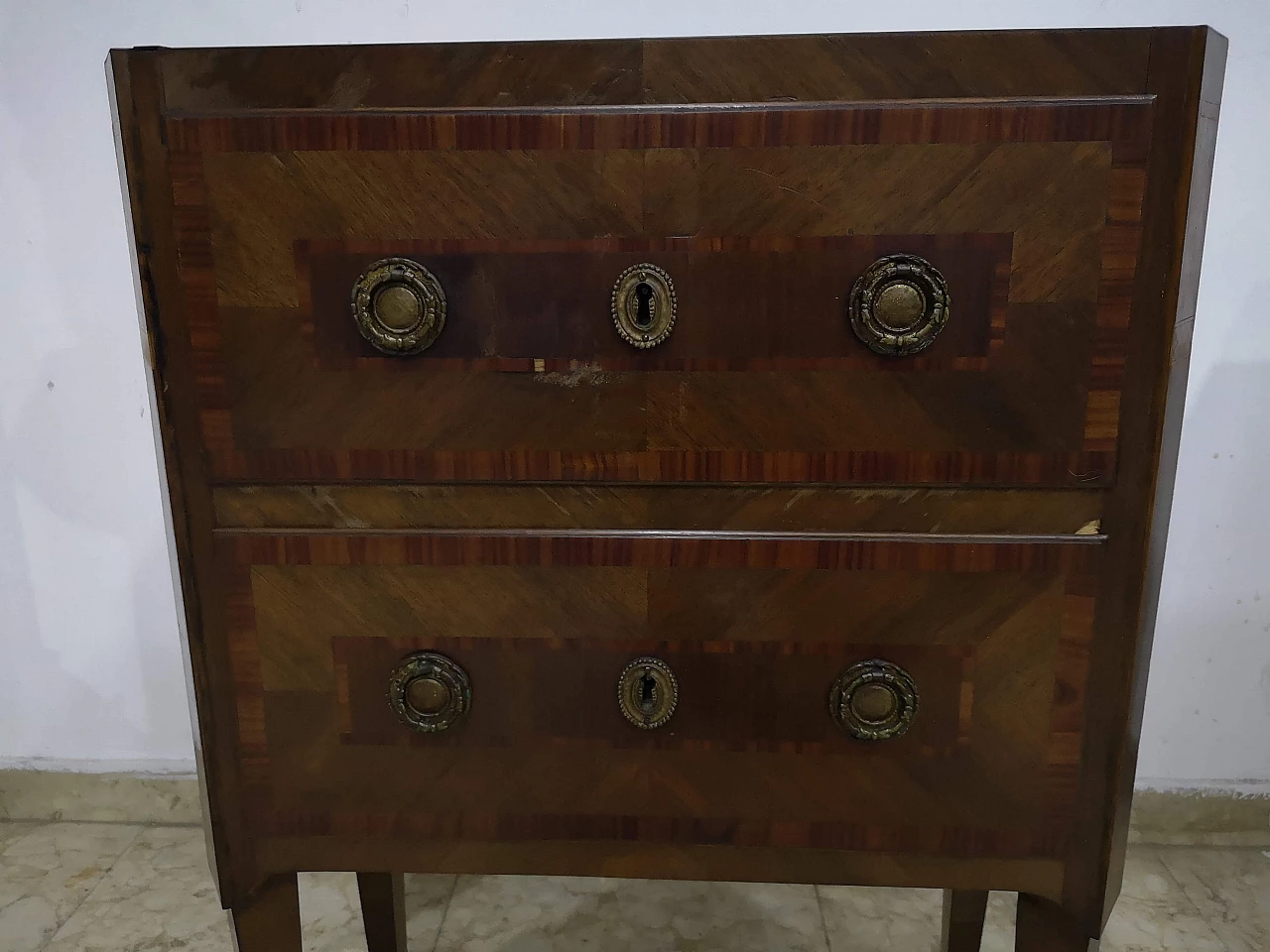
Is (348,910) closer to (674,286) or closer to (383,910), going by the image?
(383,910)

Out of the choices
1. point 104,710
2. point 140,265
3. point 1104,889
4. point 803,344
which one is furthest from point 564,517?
point 104,710

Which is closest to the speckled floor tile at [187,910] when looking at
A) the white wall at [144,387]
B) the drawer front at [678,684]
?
the white wall at [144,387]

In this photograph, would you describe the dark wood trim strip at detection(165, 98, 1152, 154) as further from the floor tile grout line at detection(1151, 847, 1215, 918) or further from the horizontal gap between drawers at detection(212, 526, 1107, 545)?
the floor tile grout line at detection(1151, 847, 1215, 918)

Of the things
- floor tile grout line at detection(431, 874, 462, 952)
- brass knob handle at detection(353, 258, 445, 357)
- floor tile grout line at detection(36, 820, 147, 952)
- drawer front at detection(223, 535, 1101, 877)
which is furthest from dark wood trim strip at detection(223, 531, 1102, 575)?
floor tile grout line at detection(36, 820, 147, 952)

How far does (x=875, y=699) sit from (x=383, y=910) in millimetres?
687

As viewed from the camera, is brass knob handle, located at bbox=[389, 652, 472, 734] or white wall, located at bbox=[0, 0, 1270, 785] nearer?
brass knob handle, located at bbox=[389, 652, 472, 734]

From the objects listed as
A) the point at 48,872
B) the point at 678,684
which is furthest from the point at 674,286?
the point at 48,872

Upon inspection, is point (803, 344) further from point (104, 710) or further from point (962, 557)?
point (104, 710)

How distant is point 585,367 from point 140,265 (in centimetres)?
30

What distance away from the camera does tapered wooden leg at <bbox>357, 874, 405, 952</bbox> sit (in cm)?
92

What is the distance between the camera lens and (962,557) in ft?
1.75

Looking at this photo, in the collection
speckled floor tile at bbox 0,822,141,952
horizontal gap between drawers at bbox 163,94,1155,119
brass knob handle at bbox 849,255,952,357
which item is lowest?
speckled floor tile at bbox 0,822,141,952

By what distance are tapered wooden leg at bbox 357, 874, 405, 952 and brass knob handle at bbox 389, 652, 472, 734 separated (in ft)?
1.52

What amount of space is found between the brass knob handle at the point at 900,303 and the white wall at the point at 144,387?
64cm
